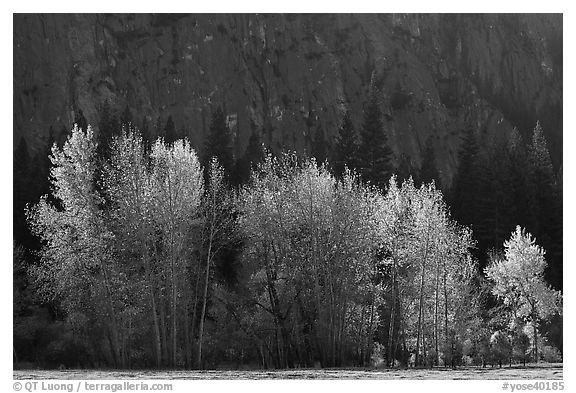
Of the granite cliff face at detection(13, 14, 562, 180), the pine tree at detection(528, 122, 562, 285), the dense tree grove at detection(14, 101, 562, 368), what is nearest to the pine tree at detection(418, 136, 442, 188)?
the pine tree at detection(528, 122, 562, 285)

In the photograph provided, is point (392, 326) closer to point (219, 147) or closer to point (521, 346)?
point (521, 346)

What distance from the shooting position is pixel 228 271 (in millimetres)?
45844

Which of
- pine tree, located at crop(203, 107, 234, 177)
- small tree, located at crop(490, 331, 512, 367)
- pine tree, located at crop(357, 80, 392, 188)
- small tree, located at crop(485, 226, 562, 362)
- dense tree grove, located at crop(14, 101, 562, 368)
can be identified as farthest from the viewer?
pine tree, located at crop(357, 80, 392, 188)

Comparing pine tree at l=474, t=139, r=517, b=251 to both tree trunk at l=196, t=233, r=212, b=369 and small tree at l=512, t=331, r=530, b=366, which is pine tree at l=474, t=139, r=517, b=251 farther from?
tree trunk at l=196, t=233, r=212, b=369

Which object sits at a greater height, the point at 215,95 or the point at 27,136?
the point at 215,95

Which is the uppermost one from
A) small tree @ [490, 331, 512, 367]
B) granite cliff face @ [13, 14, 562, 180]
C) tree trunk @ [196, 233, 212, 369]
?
granite cliff face @ [13, 14, 562, 180]

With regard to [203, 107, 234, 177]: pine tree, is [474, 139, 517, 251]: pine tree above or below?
below

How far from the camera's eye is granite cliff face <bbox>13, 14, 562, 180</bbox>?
10238cm

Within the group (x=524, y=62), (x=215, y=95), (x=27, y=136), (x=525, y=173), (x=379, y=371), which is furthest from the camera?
(x=524, y=62)

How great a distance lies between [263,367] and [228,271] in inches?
293

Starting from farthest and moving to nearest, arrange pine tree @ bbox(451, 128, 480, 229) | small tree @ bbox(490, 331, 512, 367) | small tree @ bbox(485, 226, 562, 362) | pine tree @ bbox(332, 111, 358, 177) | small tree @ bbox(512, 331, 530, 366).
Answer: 1. pine tree @ bbox(332, 111, 358, 177)
2. pine tree @ bbox(451, 128, 480, 229)
3. small tree @ bbox(485, 226, 562, 362)
4. small tree @ bbox(512, 331, 530, 366)
5. small tree @ bbox(490, 331, 512, 367)

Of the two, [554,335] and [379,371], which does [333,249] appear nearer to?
[379,371]

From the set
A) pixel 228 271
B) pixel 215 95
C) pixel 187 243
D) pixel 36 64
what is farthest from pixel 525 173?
pixel 36 64

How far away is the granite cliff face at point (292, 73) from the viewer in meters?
102
